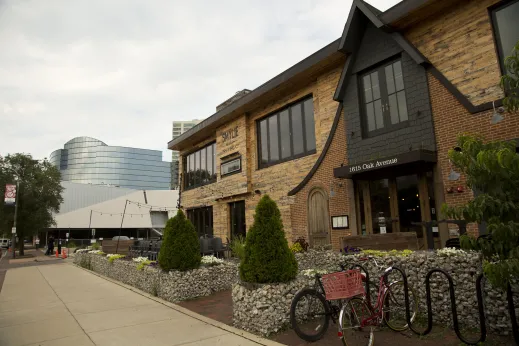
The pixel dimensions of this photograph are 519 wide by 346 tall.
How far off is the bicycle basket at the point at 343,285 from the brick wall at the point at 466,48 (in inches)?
222

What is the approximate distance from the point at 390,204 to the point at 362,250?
3.08 m

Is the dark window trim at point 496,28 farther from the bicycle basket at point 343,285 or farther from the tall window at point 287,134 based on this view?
the tall window at point 287,134

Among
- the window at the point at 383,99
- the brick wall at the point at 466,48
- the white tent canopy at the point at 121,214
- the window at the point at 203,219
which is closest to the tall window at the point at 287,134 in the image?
the window at the point at 383,99

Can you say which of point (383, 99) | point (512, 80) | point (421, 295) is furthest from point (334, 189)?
point (512, 80)

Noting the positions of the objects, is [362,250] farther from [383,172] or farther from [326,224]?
[326,224]

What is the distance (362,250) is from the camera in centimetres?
699

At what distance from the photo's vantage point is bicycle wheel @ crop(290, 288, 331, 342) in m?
5.06

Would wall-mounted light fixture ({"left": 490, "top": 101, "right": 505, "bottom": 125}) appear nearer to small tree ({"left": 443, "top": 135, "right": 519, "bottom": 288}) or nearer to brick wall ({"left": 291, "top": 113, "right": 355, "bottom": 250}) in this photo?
brick wall ({"left": 291, "top": 113, "right": 355, "bottom": 250})

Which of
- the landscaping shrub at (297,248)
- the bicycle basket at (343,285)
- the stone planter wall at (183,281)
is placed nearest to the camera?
the bicycle basket at (343,285)

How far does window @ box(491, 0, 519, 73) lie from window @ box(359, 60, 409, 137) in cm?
233

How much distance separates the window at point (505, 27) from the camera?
752 centimetres

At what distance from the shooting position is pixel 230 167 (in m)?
16.9

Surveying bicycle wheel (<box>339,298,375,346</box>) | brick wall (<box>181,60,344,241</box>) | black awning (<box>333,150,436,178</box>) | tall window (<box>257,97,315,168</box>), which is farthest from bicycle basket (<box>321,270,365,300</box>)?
tall window (<box>257,97,315,168</box>)

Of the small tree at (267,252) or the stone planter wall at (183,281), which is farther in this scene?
the stone planter wall at (183,281)
